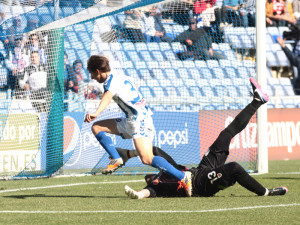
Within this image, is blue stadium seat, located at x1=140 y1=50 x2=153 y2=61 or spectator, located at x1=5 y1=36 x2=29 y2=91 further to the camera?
blue stadium seat, located at x1=140 y1=50 x2=153 y2=61

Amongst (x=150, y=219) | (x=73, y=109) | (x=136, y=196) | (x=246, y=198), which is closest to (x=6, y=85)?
(x=73, y=109)

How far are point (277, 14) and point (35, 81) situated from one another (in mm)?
12469

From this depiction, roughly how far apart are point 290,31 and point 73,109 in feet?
39.1

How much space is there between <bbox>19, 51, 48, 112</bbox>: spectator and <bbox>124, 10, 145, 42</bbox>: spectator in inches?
70.2

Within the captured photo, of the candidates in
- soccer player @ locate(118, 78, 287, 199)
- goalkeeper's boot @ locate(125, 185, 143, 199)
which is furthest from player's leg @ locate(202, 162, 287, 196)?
goalkeeper's boot @ locate(125, 185, 143, 199)

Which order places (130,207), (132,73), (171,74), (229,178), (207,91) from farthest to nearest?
(207,91) < (171,74) < (132,73) < (229,178) < (130,207)

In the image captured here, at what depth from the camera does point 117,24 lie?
11.3m

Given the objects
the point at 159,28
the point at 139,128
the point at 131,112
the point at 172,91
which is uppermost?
the point at 159,28

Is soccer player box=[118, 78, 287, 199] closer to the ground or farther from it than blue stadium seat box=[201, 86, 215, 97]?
closer to the ground

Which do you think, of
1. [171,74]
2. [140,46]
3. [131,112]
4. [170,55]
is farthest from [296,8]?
[131,112]

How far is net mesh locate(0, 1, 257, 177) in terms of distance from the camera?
10375 mm

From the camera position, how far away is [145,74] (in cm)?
1226

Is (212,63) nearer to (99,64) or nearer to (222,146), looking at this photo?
(222,146)

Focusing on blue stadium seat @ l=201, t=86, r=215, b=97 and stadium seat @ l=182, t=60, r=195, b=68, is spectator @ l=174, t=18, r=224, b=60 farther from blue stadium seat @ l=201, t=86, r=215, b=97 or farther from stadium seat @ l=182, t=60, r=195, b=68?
blue stadium seat @ l=201, t=86, r=215, b=97
